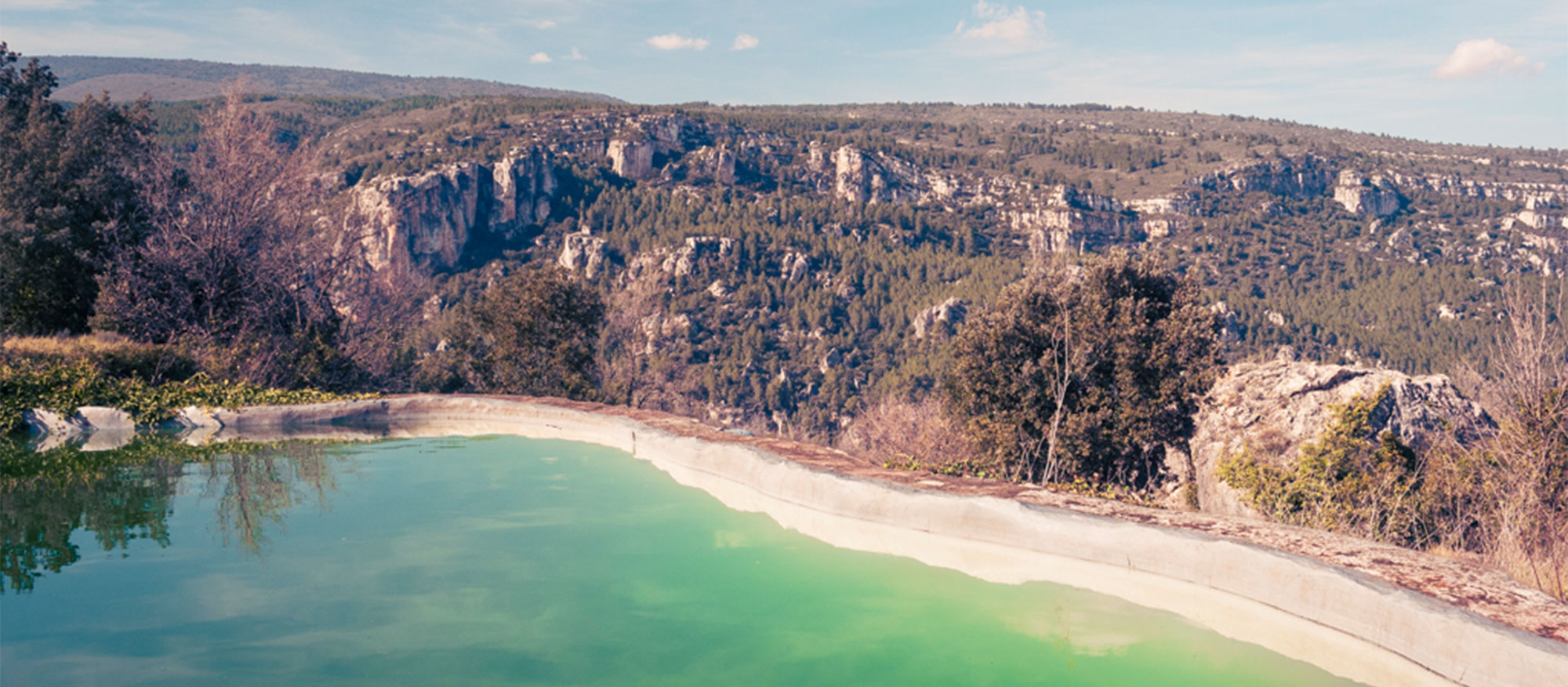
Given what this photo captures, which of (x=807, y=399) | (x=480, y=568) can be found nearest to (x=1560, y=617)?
(x=480, y=568)

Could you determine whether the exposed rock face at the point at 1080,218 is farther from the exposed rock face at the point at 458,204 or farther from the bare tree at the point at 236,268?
the bare tree at the point at 236,268

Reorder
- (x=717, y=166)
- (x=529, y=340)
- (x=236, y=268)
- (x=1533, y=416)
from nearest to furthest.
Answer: (x=1533, y=416) → (x=236, y=268) → (x=529, y=340) → (x=717, y=166)

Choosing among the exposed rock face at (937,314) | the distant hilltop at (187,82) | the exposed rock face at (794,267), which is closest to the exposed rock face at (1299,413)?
the exposed rock face at (937,314)

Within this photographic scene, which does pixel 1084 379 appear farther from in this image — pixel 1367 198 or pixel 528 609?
pixel 1367 198

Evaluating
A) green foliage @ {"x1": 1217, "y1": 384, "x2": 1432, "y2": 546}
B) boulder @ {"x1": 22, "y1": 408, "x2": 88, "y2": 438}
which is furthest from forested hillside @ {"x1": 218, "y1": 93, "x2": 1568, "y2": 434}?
boulder @ {"x1": 22, "y1": 408, "x2": 88, "y2": 438}

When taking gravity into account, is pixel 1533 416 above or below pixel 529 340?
above

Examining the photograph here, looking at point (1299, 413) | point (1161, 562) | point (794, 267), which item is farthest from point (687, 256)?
point (1161, 562)

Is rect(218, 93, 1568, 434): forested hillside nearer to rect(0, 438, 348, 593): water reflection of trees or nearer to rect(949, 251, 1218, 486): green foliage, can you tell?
rect(949, 251, 1218, 486): green foliage
